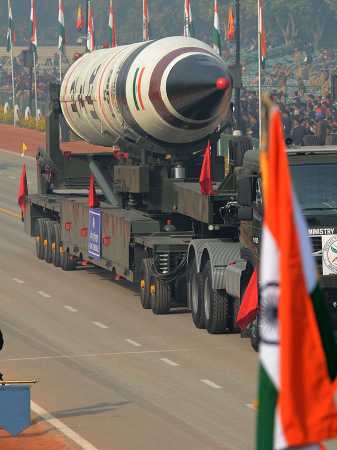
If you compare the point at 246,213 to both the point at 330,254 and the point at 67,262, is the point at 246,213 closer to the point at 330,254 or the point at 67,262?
the point at 330,254

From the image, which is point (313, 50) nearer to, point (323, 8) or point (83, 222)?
point (323, 8)

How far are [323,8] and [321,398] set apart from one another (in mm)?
121571

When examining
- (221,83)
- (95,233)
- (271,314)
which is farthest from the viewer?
(95,233)

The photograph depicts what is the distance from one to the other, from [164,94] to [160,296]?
3.32 meters

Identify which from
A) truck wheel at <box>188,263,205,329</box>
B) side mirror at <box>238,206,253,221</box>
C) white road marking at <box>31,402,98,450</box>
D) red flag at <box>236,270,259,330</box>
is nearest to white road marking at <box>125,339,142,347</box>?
truck wheel at <box>188,263,205,329</box>

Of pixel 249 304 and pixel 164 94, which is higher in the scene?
pixel 164 94

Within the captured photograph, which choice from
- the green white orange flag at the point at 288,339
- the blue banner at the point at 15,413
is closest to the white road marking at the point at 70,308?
the blue banner at the point at 15,413

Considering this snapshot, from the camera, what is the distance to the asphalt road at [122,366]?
1712cm

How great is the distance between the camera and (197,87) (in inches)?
1051

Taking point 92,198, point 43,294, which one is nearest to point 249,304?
point 43,294

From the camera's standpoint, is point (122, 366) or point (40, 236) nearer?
point (122, 366)

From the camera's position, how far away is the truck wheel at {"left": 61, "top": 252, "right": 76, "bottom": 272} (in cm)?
3253

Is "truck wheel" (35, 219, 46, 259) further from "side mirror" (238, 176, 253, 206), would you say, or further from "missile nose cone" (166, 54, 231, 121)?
"side mirror" (238, 176, 253, 206)

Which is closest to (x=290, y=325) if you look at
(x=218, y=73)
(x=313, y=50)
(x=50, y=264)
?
(x=218, y=73)
